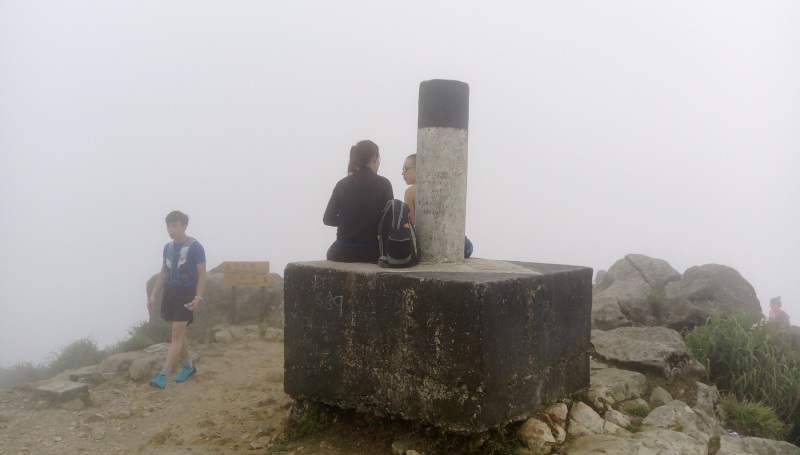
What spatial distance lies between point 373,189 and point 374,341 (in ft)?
4.66

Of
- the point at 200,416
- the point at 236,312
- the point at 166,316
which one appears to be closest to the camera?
the point at 200,416

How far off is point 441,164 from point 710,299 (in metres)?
4.46

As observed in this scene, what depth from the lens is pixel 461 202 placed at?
560 centimetres

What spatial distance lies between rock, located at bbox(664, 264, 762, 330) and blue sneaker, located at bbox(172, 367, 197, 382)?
19.2ft

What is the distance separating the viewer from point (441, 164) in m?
5.46

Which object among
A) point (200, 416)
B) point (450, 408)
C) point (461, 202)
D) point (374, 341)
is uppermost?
point (461, 202)

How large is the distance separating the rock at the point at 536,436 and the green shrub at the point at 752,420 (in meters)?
2.20

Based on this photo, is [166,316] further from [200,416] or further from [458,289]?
[458,289]

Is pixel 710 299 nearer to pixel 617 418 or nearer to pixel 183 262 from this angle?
pixel 617 418

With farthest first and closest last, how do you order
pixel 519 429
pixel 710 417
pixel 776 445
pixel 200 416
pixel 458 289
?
pixel 200 416 < pixel 710 417 < pixel 776 445 < pixel 519 429 < pixel 458 289

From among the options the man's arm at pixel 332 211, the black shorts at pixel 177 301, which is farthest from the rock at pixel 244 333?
the man's arm at pixel 332 211

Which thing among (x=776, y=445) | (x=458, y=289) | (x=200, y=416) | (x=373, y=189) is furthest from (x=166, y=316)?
(x=776, y=445)

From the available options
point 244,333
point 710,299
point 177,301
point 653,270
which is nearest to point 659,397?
point 710,299

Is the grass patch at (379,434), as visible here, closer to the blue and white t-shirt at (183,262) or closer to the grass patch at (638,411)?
the grass patch at (638,411)
